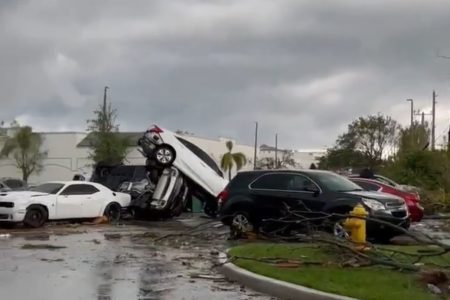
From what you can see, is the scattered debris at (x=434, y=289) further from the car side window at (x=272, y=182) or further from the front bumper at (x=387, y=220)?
the car side window at (x=272, y=182)

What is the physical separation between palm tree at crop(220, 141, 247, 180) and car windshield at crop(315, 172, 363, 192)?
200 feet

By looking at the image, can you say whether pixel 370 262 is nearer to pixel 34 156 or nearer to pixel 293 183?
pixel 293 183

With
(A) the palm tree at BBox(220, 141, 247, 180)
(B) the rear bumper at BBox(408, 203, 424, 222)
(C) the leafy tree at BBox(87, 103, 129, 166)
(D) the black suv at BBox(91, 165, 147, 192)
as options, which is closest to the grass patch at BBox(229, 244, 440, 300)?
(B) the rear bumper at BBox(408, 203, 424, 222)

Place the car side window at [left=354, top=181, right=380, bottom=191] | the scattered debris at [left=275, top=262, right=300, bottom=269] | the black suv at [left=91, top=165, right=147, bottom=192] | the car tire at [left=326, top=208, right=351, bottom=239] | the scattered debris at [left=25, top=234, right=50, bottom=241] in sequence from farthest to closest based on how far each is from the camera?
the black suv at [left=91, top=165, right=147, bottom=192] → the car side window at [left=354, top=181, right=380, bottom=191] → the scattered debris at [left=25, top=234, right=50, bottom=241] → the car tire at [left=326, top=208, right=351, bottom=239] → the scattered debris at [left=275, top=262, right=300, bottom=269]

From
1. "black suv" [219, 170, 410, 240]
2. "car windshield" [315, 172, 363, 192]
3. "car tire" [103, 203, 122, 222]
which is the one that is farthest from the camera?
"car tire" [103, 203, 122, 222]

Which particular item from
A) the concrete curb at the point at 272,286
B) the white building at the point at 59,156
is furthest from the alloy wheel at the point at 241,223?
the white building at the point at 59,156

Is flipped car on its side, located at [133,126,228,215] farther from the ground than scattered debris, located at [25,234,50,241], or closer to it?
farther from the ground

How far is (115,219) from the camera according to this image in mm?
24438

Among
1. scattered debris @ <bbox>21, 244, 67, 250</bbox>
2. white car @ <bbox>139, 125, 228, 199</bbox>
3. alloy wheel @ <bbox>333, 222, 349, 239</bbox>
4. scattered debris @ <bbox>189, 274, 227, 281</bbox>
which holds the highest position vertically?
white car @ <bbox>139, 125, 228, 199</bbox>

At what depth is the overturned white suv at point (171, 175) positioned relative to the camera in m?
24.6

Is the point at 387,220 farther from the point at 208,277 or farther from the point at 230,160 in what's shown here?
the point at 230,160

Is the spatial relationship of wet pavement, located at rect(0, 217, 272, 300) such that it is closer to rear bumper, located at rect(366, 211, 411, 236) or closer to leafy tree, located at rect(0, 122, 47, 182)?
rear bumper, located at rect(366, 211, 411, 236)

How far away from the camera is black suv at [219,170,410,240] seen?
53.6 ft

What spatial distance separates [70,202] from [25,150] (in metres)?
50.8
